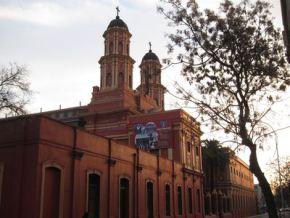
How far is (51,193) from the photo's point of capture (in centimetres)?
2102

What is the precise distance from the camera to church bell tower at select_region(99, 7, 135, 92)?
51.2m

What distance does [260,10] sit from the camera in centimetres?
1888

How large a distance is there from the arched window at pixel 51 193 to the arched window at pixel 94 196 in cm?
339

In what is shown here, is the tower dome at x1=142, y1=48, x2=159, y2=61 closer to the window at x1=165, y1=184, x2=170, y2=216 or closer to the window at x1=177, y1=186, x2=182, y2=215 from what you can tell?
the window at x1=177, y1=186, x2=182, y2=215

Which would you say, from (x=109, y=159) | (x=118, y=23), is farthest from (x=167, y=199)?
(x=118, y=23)

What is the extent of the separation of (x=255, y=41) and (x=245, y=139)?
456cm

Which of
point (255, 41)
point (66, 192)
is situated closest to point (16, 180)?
point (66, 192)

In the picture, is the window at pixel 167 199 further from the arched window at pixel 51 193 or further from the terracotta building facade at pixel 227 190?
the arched window at pixel 51 193

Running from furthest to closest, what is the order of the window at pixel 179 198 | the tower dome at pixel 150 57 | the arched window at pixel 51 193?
the tower dome at pixel 150 57, the window at pixel 179 198, the arched window at pixel 51 193

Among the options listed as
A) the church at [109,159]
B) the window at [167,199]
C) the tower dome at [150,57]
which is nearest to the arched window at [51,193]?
the church at [109,159]

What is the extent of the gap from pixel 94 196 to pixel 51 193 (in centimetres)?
439

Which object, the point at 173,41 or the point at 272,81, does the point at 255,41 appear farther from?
the point at 173,41

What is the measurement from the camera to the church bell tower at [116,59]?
51.2m

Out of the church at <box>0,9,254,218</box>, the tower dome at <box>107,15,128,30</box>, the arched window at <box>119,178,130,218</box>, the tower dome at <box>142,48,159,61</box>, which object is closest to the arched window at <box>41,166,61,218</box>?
the church at <box>0,9,254,218</box>
